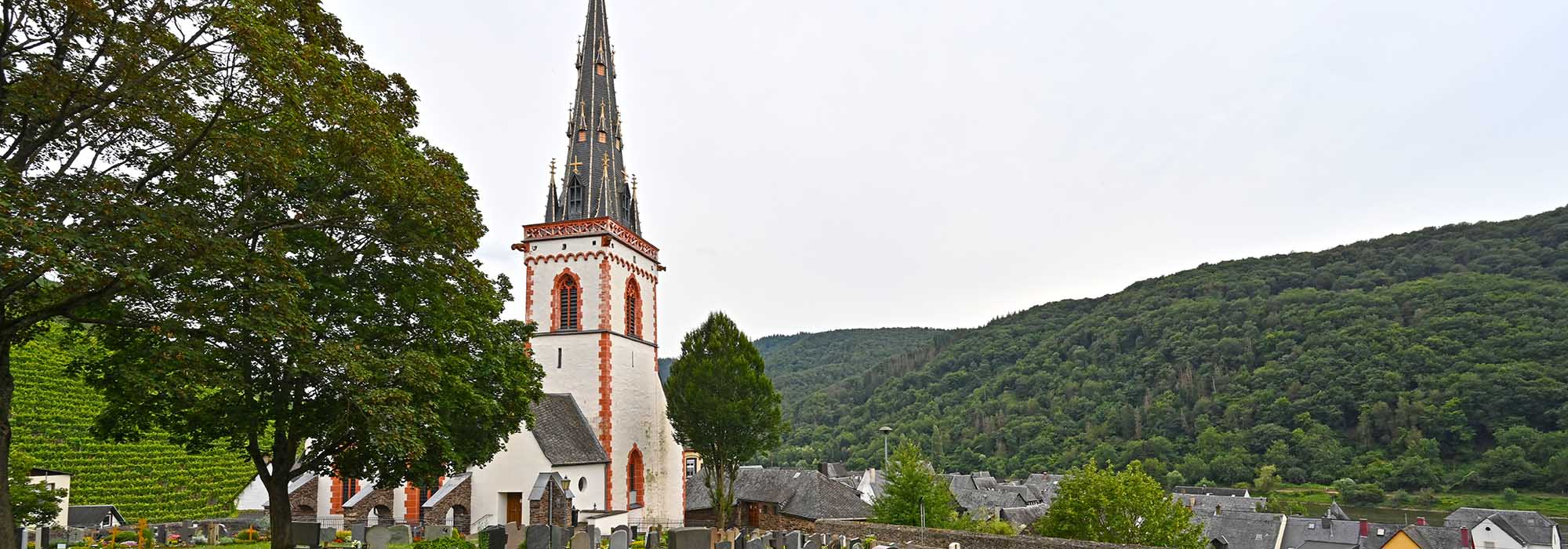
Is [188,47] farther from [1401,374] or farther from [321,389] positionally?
[1401,374]

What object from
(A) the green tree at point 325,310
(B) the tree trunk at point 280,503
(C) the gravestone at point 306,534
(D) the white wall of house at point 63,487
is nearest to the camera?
(A) the green tree at point 325,310

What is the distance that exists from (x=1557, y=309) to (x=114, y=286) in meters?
146

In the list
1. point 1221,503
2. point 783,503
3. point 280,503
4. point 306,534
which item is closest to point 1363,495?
point 1221,503

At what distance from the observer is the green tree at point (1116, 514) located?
30.4m

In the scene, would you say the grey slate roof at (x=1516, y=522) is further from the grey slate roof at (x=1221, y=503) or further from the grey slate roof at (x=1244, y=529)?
the grey slate roof at (x=1221, y=503)

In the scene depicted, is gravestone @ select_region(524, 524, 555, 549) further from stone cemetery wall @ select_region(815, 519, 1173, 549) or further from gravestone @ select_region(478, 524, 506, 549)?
stone cemetery wall @ select_region(815, 519, 1173, 549)

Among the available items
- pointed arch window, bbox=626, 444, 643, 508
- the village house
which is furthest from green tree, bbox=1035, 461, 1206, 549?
pointed arch window, bbox=626, 444, 643, 508

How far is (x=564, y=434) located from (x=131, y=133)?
21855 millimetres

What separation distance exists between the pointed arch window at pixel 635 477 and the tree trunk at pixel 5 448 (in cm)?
2324

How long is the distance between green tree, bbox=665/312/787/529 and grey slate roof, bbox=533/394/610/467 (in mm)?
3882

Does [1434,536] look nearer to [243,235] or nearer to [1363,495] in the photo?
[1363,495]

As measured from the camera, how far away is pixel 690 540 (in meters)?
18.7

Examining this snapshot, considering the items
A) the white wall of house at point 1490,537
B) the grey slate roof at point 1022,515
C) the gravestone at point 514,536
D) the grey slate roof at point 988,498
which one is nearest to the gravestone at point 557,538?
the gravestone at point 514,536

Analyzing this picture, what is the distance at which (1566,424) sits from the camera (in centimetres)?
9894
